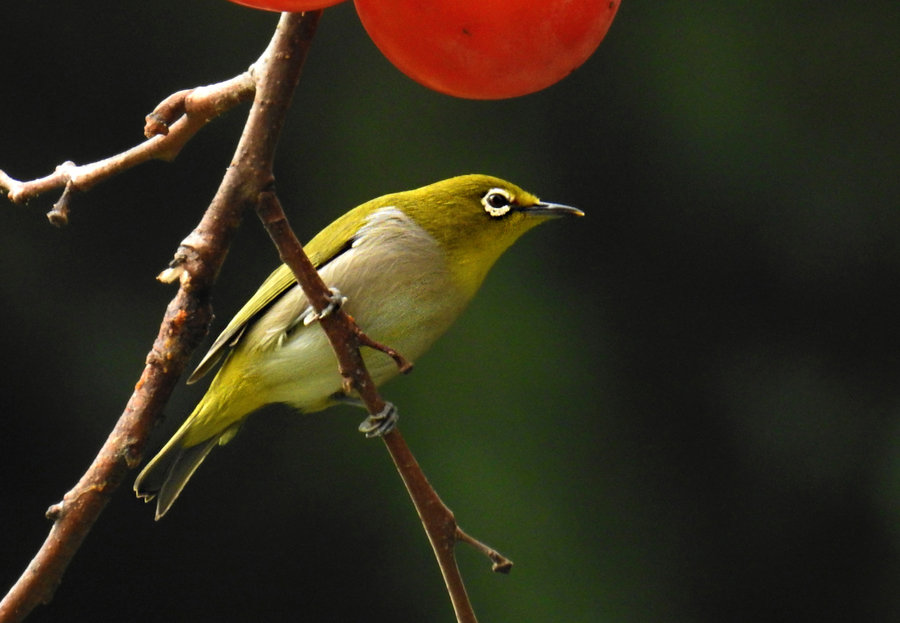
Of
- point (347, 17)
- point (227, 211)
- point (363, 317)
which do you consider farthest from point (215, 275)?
point (347, 17)

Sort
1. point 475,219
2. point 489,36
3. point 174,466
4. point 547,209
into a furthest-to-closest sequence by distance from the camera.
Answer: point 475,219, point 547,209, point 174,466, point 489,36

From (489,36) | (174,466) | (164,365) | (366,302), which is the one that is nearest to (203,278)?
(164,365)

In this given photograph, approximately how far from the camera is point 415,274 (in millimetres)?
1271

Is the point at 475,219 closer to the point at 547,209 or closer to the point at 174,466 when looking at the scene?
the point at 547,209

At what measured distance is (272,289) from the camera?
3.95ft

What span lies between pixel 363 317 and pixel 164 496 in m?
0.33

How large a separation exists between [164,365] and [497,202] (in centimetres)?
82

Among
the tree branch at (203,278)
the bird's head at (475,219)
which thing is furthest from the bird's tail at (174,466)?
the tree branch at (203,278)

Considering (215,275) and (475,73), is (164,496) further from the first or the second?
(475,73)

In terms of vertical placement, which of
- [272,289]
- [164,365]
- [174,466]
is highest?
[164,365]

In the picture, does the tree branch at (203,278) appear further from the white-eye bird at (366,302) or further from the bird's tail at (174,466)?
the white-eye bird at (366,302)

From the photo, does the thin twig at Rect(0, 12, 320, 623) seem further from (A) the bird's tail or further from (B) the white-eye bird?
(B) the white-eye bird

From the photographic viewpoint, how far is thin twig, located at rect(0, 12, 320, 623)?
1.52 feet

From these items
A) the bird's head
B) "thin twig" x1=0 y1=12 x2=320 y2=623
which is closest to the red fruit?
"thin twig" x1=0 y1=12 x2=320 y2=623
